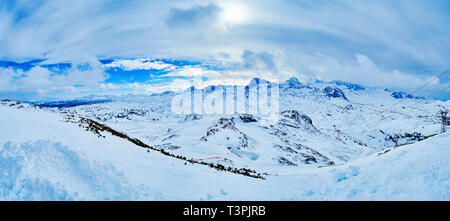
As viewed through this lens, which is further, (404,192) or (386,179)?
(386,179)

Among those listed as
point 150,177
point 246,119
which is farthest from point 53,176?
point 246,119

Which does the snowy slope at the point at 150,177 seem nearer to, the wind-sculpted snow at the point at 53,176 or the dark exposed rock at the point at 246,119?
the wind-sculpted snow at the point at 53,176

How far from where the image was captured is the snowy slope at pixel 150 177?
32.2ft

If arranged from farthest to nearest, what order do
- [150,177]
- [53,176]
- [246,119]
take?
[246,119], [150,177], [53,176]

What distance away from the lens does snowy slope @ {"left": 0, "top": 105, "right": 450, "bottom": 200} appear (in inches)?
387

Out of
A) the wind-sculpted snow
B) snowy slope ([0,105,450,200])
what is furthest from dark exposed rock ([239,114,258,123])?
the wind-sculpted snow

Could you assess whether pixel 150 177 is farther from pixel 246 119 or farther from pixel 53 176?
pixel 246 119

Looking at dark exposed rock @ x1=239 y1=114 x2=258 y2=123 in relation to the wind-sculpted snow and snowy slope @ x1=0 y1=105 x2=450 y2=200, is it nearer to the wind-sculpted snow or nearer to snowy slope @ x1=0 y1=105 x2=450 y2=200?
snowy slope @ x1=0 y1=105 x2=450 y2=200

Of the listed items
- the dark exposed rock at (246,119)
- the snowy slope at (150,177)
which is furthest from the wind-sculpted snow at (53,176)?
the dark exposed rock at (246,119)

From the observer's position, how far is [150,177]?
12.5 meters
